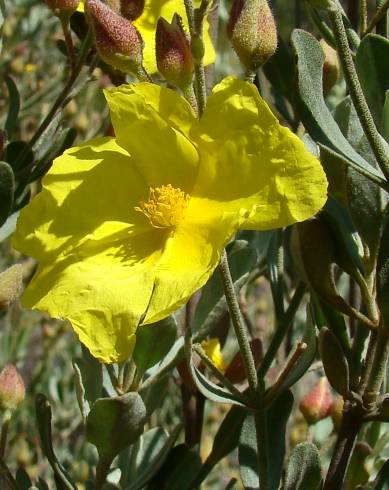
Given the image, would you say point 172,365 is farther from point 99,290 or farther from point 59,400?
point 59,400

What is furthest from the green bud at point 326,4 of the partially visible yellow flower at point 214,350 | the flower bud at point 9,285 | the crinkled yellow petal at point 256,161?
the partially visible yellow flower at point 214,350

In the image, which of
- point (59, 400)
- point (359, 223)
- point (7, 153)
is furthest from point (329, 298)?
point (59, 400)

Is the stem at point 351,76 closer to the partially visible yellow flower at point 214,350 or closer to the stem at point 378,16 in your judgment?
the stem at point 378,16

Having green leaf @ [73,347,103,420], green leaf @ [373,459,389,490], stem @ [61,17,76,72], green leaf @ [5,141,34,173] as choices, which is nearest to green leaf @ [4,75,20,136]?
green leaf @ [5,141,34,173]

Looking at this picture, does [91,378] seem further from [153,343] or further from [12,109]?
[12,109]

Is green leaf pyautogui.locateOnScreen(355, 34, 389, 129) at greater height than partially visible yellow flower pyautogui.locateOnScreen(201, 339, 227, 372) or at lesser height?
greater

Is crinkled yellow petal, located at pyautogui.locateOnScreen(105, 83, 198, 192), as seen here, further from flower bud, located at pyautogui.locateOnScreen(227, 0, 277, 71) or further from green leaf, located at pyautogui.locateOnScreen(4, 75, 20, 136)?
green leaf, located at pyautogui.locateOnScreen(4, 75, 20, 136)

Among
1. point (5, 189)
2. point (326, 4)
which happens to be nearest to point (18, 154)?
point (5, 189)

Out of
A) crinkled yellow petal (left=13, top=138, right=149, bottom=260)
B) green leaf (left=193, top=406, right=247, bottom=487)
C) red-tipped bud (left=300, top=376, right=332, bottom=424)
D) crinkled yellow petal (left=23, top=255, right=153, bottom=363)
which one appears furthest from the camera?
red-tipped bud (left=300, top=376, right=332, bottom=424)
